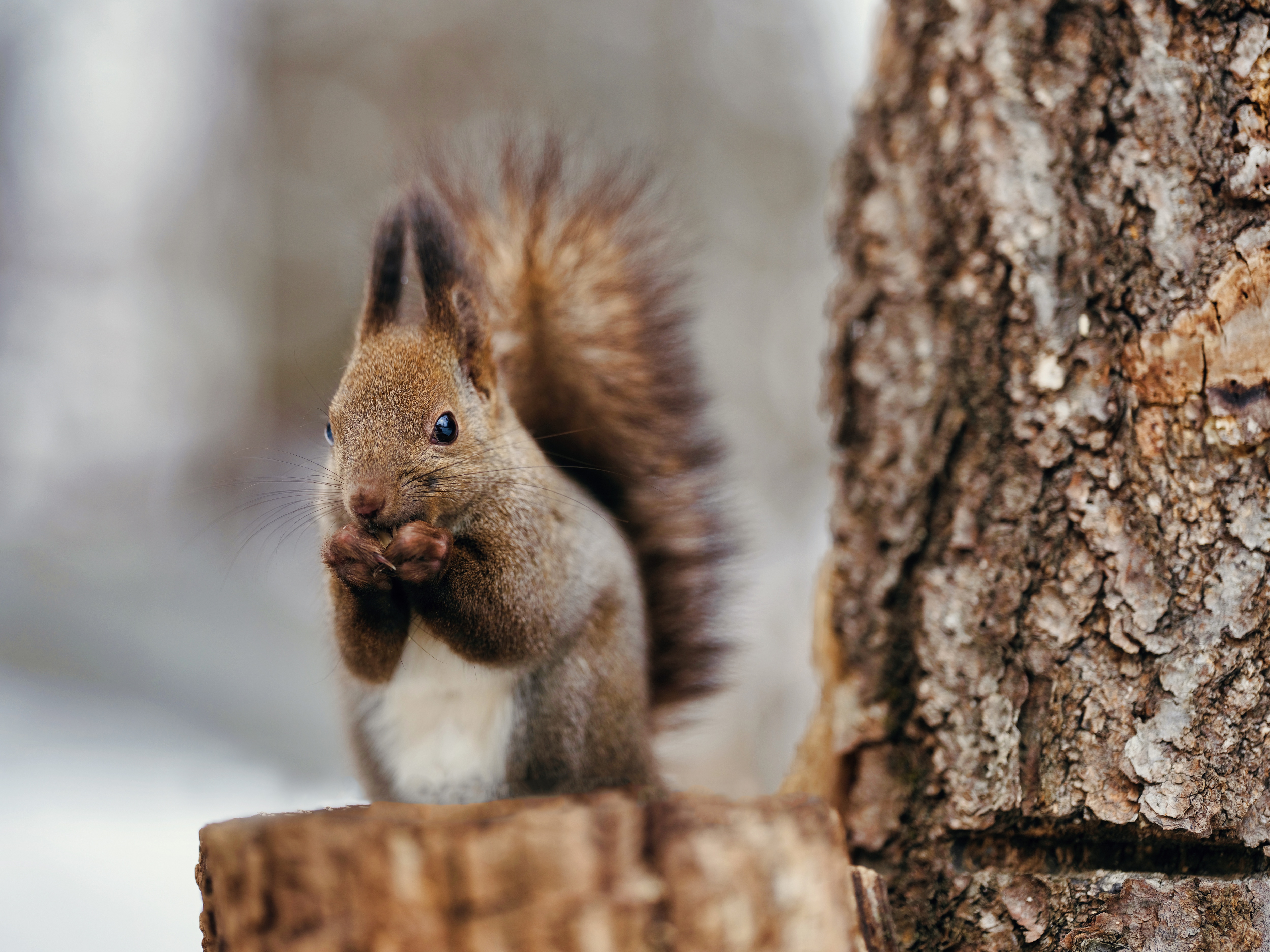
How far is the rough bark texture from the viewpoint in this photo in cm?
67

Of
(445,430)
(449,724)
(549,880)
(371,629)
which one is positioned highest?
(445,430)

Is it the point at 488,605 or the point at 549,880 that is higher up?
the point at 488,605

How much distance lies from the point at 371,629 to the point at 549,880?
57 centimetres

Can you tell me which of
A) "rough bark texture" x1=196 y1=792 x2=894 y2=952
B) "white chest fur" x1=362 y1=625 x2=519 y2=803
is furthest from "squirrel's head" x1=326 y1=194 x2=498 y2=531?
"rough bark texture" x1=196 y1=792 x2=894 y2=952

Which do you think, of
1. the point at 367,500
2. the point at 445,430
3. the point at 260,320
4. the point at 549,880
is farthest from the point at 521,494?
the point at 260,320

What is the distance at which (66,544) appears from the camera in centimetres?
305

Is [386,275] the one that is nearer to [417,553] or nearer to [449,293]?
[449,293]

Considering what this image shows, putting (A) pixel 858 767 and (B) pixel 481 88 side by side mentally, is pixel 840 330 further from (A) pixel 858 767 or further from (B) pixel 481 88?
(B) pixel 481 88

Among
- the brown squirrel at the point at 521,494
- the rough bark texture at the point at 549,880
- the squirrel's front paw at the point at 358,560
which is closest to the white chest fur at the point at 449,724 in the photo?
the brown squirrel at the point at 521,494

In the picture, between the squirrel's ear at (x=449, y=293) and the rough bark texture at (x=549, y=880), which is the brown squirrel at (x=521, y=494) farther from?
the rough bark texture at (x=549, y=880)

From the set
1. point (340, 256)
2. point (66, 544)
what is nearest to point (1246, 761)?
point (340, 256)

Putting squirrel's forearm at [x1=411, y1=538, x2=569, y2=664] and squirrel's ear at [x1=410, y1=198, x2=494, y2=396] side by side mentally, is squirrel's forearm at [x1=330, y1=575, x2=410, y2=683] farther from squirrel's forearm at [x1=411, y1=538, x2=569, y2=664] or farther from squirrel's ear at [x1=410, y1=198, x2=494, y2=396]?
squirrel's ear at [x1=410, y1=198, x2=494, y2=396]

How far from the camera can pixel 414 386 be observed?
1168 millimetres

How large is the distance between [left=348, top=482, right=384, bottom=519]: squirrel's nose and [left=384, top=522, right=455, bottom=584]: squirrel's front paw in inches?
1.4
